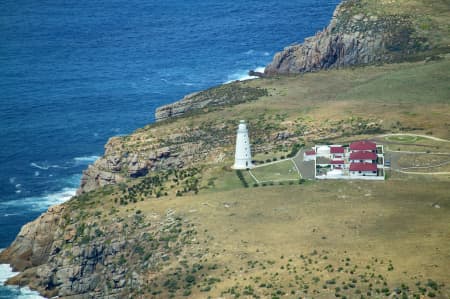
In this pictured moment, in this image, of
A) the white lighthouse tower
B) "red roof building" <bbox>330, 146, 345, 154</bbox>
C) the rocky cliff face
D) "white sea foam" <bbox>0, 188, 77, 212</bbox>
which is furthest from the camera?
"white sea foam" <bbox>0, 188, 77, 212</bbox>

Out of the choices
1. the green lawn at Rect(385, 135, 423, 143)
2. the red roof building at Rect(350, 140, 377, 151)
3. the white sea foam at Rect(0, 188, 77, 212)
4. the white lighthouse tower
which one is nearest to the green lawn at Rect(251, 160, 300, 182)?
the white lighthouse tower

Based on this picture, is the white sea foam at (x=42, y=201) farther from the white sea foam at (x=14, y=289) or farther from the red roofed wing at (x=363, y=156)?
the red roofed wing at (x=363, y=156)

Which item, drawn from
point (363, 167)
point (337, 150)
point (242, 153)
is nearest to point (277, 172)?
point (242, 153)

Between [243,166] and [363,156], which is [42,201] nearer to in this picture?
[243,166]

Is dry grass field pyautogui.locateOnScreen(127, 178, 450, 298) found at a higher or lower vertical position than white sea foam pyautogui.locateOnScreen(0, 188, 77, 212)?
lower

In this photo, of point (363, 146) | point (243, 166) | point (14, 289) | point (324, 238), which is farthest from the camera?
point (243, 166)

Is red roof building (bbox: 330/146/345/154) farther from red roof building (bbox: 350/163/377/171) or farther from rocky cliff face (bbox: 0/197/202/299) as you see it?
rocky cliff face (bbox: 0/197/202/299)
